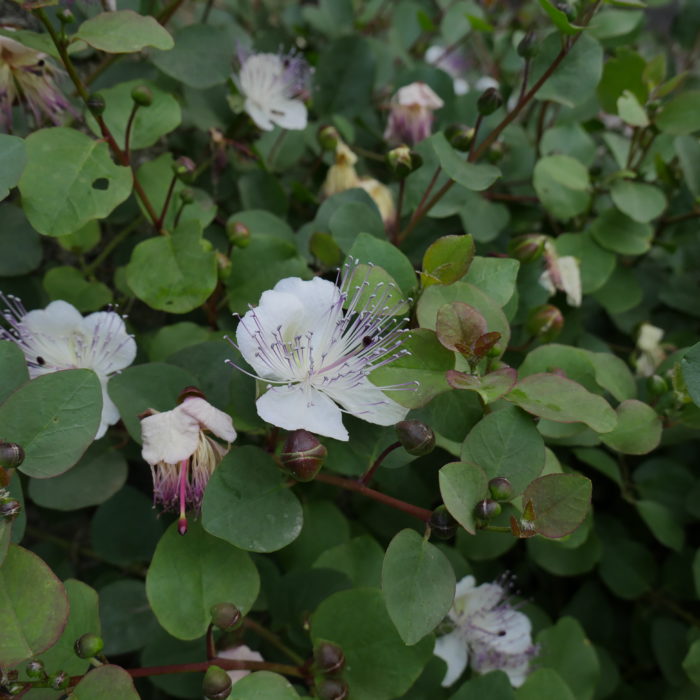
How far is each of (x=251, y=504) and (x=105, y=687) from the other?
243 mm

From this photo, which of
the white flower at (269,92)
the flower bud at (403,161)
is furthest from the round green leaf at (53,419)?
the white flower at (269,92)

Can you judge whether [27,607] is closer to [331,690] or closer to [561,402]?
[331,690]

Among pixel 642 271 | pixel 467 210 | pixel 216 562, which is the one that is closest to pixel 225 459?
pixel 216 562

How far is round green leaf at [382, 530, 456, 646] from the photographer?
79 centimetres

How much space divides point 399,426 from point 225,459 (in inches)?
8.4

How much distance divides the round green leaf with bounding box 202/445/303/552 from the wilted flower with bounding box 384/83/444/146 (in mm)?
836

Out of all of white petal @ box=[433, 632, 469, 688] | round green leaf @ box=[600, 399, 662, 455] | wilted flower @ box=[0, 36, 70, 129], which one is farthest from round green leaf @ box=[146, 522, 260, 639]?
wilted flower @ box=[0, 36, 70, 129]

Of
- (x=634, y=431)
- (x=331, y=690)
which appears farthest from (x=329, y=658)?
(x=634, y=431)

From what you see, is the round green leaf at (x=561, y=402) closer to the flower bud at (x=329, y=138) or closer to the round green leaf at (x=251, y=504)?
the round green leaf at (x=251, y=504)

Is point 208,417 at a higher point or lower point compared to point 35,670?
higher

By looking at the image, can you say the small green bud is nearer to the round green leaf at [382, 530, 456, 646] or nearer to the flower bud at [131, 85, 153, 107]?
the flower bud at [131, 85, 153, 107]

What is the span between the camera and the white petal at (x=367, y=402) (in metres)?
0.88

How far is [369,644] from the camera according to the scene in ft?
3.08

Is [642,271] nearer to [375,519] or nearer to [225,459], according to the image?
[375,519]
